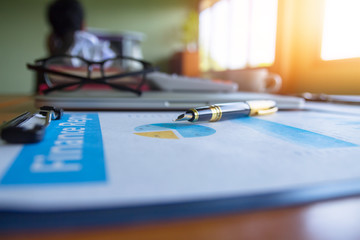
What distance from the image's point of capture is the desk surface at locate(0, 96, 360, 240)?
11cm

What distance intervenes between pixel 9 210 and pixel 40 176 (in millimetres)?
29

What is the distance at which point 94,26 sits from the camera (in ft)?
11.2

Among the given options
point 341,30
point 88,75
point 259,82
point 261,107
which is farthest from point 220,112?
point 341,30

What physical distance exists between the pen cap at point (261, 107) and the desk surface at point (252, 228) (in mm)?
278

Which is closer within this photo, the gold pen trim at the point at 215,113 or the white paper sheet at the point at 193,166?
the white paper sheet at the point at 193,166

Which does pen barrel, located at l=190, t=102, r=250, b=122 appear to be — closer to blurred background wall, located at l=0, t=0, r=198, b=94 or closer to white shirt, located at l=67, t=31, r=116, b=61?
white shirt, located at l=67, t=31, r=116, b=61

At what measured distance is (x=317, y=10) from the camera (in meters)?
1.09

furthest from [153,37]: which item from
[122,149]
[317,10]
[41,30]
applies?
[122,149]

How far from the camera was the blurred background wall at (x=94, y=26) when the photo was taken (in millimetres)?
3219

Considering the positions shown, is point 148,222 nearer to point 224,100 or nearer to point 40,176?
point 40,176

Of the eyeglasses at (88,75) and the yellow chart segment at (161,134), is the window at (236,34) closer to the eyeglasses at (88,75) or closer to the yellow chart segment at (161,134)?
the eyeglasses at (88,75)

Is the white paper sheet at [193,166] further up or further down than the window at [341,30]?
further down

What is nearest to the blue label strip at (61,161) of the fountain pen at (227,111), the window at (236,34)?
the fountain pen at (227,111)

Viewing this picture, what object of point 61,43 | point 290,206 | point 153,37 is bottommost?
point 290,206
